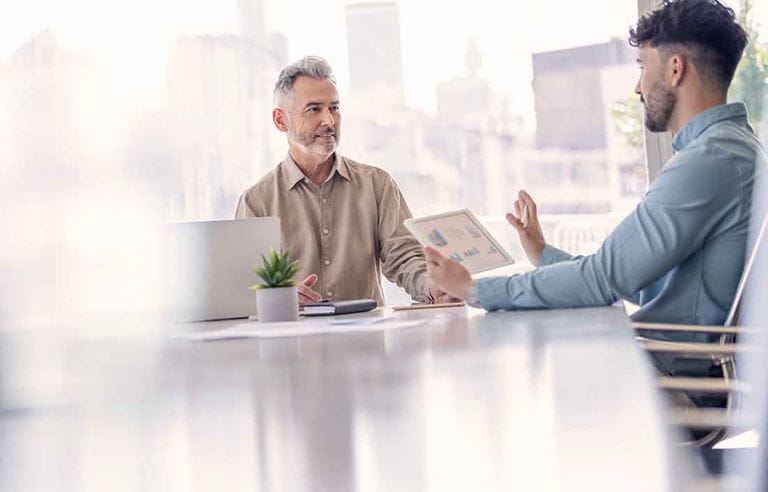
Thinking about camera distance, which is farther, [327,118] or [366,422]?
[327,118]

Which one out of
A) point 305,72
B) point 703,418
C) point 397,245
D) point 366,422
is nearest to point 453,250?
point 703,418

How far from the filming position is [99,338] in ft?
8.52

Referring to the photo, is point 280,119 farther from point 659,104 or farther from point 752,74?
point 752,74

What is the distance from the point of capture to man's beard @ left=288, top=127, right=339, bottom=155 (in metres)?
4.04

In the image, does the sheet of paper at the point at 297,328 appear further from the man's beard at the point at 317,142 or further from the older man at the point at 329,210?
the man's beard at the point at 317,142

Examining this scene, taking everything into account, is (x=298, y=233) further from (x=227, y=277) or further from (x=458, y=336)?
(x=458, y=336)

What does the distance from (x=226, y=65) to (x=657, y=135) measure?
196 centimetres

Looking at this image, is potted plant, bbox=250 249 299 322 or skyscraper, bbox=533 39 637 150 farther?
skyscraper, bbox=533 39 637 150

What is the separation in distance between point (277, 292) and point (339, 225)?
1109 millimetres

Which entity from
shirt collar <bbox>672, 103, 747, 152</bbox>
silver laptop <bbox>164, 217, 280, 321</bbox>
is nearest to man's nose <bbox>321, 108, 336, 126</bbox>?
silver laptop <bbox>164, 217, 280, 321</bbox>

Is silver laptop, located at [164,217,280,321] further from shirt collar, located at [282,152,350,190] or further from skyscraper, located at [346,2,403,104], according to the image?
skyscraper, located at [346,2,403,104]

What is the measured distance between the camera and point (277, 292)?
2.86 meters

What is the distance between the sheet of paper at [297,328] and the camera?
2.44 m

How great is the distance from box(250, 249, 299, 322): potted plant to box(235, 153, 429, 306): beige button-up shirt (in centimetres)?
100
